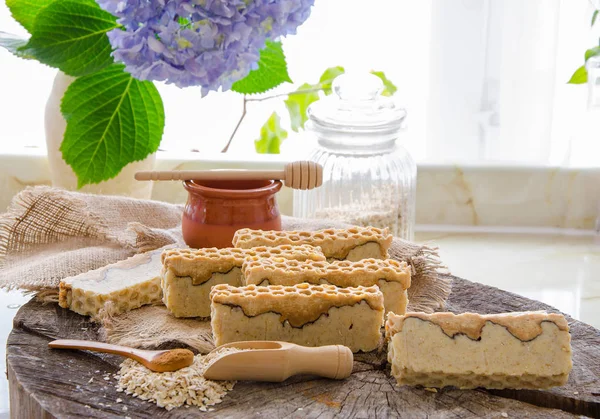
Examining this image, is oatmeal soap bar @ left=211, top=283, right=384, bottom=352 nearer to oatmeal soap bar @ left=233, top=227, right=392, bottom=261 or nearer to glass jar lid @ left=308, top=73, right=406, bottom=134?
oatmeal soap bar @ left=233, top=227, right=392, bottom=261

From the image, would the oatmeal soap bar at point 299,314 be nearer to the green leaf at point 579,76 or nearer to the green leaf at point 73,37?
the green leaf at point 73,37

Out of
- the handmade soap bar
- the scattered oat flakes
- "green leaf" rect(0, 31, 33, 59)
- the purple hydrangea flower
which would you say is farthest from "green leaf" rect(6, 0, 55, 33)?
the scattered oat flakes

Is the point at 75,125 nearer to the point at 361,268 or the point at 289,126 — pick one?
the point at 361,268

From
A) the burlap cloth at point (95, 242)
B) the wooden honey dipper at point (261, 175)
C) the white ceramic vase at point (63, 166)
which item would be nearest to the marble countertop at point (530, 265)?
the burlap cloth at point (95, 242)

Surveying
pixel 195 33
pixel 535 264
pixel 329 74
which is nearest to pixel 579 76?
pixel 535 264

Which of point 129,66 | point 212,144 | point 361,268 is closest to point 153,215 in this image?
point 129,66

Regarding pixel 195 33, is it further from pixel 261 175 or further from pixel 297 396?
pixel 297 396
